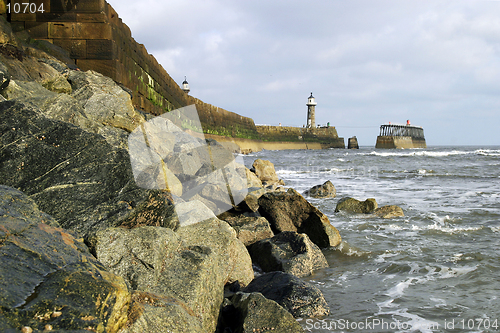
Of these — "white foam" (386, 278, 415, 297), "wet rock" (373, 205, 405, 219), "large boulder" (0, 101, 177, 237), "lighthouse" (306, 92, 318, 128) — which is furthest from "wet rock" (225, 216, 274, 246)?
"lighthouse" (306, 92, 318, 128)

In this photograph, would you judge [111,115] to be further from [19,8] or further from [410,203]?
[410,203]

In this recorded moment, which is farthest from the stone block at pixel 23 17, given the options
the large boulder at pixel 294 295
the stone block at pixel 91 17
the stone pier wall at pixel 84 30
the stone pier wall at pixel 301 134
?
the stone pier wall at pixel 301 134

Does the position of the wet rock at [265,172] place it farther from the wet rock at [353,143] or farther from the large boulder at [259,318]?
the wet rock at [353,143]

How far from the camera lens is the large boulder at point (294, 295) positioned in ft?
8.49

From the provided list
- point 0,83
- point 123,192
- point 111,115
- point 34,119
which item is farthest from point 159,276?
point 111,115

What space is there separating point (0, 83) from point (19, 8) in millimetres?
5648

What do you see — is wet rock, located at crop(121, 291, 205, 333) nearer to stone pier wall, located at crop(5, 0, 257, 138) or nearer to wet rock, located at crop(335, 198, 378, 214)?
wet rock, located at crop(335, 198, 378, 214)

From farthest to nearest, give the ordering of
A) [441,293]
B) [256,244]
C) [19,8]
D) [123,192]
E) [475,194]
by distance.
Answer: [475,194] < [19,8] < [256,244] < [441,293] < [123,192]

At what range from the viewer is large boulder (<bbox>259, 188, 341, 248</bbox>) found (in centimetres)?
444

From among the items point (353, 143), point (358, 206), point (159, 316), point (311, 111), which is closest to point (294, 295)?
point (159, 316)

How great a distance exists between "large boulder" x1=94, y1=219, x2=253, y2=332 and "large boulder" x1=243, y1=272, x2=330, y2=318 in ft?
1.68

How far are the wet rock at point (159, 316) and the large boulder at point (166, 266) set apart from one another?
0.25 feet

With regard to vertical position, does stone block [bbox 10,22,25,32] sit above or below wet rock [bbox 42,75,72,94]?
above

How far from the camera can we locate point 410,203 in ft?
25.2
